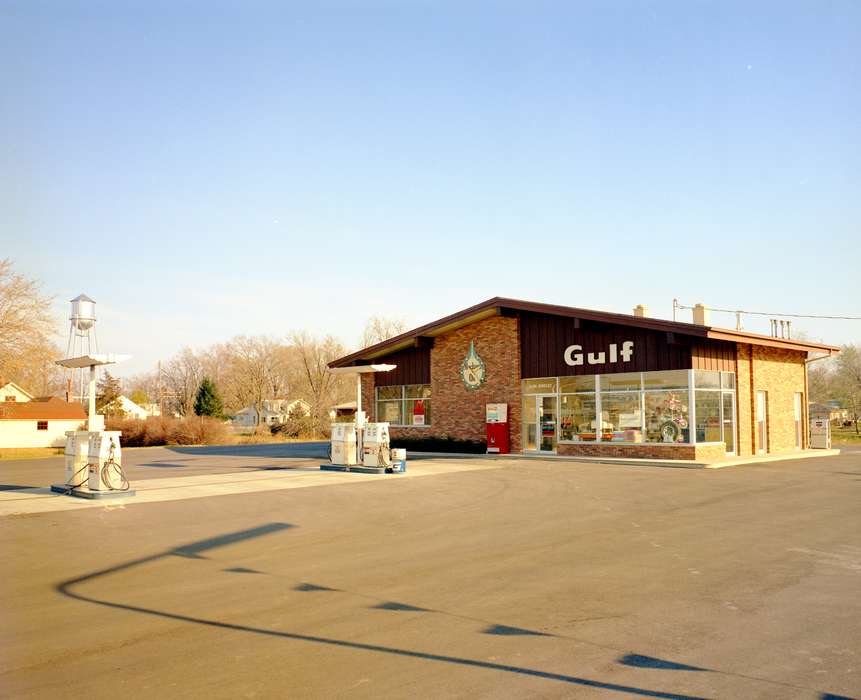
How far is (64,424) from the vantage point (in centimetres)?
5672

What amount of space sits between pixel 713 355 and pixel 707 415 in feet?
6.76

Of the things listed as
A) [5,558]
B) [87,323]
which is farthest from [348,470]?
[5,558]

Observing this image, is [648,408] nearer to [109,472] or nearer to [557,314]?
[557,314]

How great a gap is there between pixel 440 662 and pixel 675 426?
2141 cm

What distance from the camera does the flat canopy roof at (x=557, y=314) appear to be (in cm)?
2419

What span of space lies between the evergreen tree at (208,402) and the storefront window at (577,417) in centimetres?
4758

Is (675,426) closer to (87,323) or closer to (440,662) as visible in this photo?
(87,323)

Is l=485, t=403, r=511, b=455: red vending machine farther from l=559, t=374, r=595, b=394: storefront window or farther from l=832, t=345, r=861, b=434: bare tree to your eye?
l=832, t=345, r=861, b=434: bare tree

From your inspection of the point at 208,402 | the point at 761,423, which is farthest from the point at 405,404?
the point at 208,402

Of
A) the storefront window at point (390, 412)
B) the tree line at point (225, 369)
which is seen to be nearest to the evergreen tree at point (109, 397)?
the tree line at point (225, 369)

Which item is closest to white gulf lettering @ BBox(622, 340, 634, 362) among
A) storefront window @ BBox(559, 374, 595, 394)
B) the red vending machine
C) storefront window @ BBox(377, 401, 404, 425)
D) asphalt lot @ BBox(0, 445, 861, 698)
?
storefront window @ BBox(559, 374, 595, 394)

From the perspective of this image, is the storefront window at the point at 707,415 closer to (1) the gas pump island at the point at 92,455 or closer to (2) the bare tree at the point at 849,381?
(1) the gas pump island at the point at 92,455

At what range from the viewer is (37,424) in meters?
55.6

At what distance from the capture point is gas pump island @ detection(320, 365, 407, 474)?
2167cm
